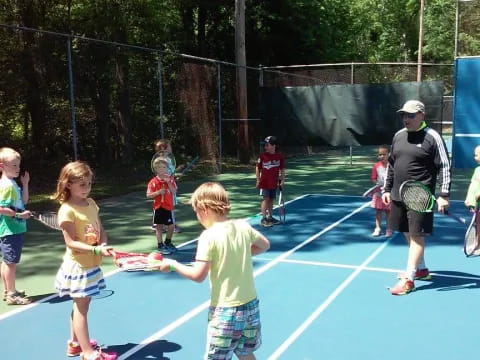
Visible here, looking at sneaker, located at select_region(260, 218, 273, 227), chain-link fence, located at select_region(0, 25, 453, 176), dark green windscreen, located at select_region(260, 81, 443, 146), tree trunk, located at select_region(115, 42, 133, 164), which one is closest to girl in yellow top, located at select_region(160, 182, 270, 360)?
sneaker, located at select_region(260, 218, 273, 227)

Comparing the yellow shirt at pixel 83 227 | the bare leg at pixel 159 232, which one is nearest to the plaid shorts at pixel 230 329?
the yellow shirt at pixel 83 227

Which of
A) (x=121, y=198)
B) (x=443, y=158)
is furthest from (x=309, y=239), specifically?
(x=121, y=198)

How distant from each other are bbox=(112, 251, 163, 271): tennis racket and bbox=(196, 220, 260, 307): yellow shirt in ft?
0.80

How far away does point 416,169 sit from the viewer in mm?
5359

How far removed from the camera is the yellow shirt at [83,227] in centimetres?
367

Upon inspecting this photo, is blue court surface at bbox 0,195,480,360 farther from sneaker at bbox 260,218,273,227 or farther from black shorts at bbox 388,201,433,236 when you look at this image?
sneaker at bbox 260,218,273,227

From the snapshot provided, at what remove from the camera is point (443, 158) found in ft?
17.2

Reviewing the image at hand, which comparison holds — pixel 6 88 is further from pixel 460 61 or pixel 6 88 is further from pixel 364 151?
pixel 364 151

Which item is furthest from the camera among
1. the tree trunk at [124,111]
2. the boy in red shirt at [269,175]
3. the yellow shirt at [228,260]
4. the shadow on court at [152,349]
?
the tree trunk at [124,111]

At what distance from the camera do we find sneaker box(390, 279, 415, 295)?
528 centimetres

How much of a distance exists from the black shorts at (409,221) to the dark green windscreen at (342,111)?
9.89 m

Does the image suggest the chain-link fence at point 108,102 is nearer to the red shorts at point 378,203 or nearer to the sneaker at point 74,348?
the red shorts at point 378,203

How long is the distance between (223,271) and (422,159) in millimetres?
3130

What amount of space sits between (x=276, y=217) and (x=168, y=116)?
7849 mm
